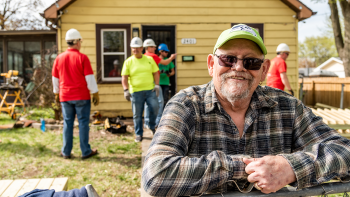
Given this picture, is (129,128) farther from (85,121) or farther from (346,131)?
(346,131)

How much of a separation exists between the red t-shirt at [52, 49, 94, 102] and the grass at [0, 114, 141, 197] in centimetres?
108

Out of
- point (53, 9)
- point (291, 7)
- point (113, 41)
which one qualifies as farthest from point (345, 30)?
point (53, 9)

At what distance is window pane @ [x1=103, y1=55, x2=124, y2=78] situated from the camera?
28.2ft

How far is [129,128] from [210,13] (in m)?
4.34

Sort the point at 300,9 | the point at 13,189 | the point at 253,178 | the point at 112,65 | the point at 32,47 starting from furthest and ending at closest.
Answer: the point at 32,47 < the point at 112,65 < the point at 300,9 < the point at 13,189 < the point at 253,178

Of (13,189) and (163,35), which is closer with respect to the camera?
(13,189)

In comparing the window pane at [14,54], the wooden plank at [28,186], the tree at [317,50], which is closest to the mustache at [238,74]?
the wooden plank at [28,186]

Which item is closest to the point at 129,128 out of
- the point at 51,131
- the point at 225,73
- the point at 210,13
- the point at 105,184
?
the point at 51,131

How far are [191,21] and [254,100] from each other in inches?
284

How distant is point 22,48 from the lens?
39.5 feet

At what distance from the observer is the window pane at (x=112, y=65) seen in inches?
339

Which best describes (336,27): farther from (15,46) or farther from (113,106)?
(15,46)

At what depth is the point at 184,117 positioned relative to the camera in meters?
1.64

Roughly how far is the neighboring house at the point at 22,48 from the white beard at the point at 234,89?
10.9 m
